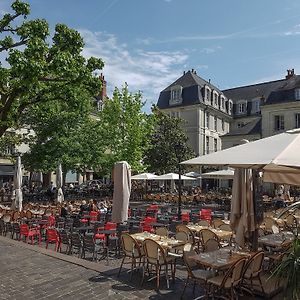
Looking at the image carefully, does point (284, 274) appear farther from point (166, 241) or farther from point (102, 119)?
point (102, 119)

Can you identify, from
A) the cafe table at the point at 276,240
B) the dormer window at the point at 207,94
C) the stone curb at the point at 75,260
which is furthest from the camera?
the dormer window at the point at 207,94

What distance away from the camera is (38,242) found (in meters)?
12.9

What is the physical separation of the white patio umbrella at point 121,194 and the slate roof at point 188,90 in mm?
38541

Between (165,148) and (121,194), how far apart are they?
27840 mm

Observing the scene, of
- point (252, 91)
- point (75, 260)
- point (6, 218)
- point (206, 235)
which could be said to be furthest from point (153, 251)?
point (252, 91)

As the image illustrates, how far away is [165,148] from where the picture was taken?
40.6m

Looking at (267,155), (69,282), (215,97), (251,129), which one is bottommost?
(69,282)

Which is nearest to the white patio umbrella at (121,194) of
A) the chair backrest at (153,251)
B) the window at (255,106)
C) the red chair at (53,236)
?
the red chair at (53,236)

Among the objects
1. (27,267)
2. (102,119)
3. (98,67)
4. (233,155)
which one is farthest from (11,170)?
(233,155)

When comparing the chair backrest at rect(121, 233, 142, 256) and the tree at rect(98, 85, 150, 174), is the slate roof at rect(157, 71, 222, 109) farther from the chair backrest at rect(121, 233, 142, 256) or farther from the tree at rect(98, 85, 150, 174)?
the chair backrest at rect(121, 233, 142, 256)

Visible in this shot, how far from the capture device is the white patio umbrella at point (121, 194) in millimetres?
12734

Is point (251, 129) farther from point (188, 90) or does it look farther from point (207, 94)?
point (188, 90)

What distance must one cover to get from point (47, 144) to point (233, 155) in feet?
80.1

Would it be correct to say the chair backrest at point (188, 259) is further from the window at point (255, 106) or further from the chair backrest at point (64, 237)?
the window at point (255, 106)
